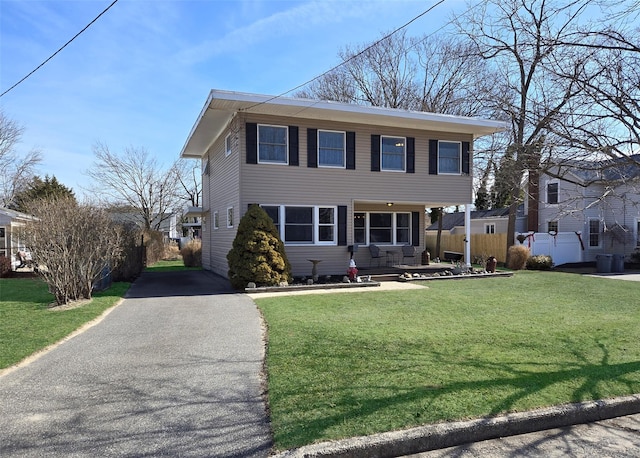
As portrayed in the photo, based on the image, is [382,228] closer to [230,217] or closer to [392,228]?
[392,228]

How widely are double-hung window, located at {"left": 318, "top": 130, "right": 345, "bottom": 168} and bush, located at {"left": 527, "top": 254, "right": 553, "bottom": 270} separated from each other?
11.3 metres

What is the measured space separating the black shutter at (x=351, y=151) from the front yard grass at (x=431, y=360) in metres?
6.20

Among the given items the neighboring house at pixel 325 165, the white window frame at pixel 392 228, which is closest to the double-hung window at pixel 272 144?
the neighboring house at pixel 325 165

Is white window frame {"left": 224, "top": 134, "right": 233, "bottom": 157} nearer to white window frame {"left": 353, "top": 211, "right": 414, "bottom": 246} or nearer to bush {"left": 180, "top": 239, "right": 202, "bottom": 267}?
white window frame {"left": 353, "top": 211, "right": 414, "bottom": 246}

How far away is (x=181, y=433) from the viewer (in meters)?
3.54

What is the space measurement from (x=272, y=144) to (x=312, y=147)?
1.35m

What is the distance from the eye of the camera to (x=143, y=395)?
4.33 metres

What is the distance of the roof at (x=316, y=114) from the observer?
41.7 ft

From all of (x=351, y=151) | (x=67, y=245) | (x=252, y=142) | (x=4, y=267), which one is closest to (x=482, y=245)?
(x=351, y=151)

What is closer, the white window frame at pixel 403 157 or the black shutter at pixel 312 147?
the black shutter at pixel 312 147

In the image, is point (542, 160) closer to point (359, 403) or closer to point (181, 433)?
point (359, 403)

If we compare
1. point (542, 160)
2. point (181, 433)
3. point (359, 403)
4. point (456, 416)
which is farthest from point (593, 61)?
point (181, 433)

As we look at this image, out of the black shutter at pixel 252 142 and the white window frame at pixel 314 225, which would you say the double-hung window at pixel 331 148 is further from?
the black shutter at pixel 252 142

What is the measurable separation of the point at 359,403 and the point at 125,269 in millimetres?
12619
